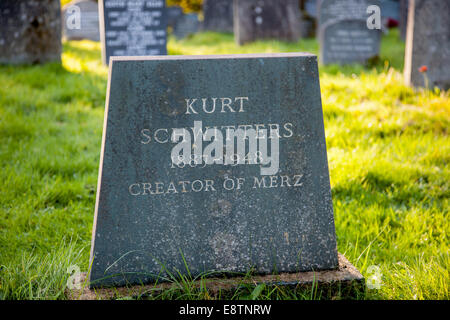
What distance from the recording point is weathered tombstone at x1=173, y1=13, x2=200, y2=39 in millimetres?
17062

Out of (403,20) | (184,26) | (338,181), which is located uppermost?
Answer: (403,20)

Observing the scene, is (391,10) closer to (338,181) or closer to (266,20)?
(266,20)

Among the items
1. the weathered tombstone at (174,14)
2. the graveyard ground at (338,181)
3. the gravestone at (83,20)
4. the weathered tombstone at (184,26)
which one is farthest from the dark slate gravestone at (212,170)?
the weathered tombstone at (174,14)

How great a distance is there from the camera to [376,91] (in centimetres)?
552

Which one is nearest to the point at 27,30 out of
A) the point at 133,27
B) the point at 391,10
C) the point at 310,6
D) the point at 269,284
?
the point at 133,27

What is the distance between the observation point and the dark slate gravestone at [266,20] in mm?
10406

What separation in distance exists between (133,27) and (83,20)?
5515mm

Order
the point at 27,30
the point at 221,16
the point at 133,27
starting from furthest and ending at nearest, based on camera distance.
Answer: the point at 221,16
the point at 133,27
the point at 27,30

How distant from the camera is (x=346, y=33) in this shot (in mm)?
7590

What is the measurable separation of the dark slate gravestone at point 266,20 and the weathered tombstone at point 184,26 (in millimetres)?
6844

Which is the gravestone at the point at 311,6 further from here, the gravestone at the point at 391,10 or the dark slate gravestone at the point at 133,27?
the dark slate gravestone at the point at 133,27

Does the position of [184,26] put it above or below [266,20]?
below
